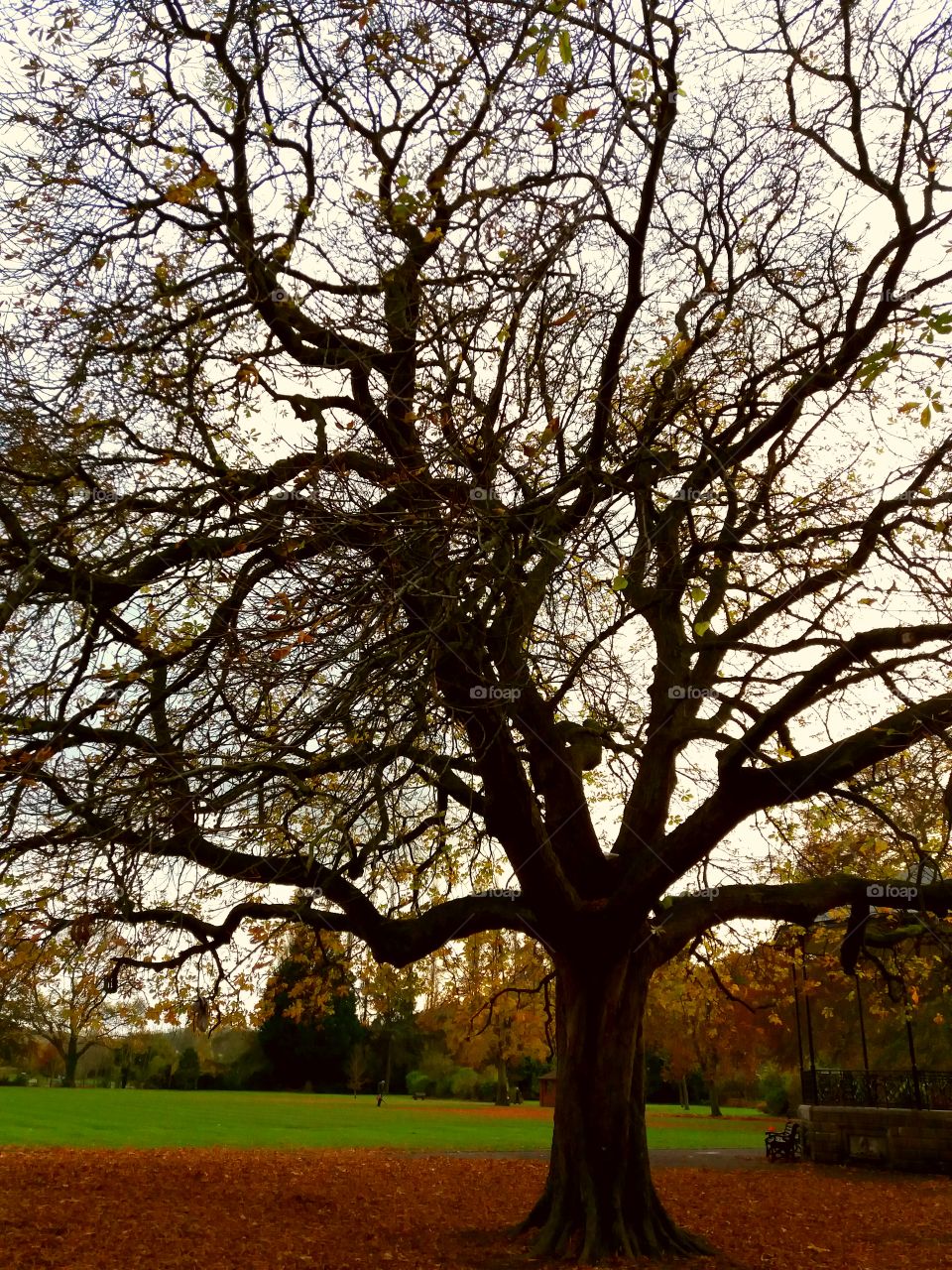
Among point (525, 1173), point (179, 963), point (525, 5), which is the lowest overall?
point (525, 1173)

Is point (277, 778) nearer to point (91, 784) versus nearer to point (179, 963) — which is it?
point (91, 784)

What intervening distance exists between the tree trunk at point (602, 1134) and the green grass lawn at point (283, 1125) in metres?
12.6

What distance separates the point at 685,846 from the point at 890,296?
5227 mm

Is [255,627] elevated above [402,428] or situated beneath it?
situated beneath

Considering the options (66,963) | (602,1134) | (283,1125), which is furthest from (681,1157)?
(66,963)

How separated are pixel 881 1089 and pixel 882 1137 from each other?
2548 millimetres

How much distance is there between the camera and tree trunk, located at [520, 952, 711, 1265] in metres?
9.87

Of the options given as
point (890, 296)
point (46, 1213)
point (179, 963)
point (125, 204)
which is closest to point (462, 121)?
point (125, 204)

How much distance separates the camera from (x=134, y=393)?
748 cm

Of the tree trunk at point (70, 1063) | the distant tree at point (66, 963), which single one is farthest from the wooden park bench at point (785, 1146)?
the tree trunk at point (70, 1063)

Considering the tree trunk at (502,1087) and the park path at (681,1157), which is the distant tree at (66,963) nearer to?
the park path at (681,1157)

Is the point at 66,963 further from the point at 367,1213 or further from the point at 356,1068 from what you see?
the point at 356,1068

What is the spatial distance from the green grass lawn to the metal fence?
3.66 metres

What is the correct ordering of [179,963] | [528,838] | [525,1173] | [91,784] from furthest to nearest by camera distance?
[525,1173] → [179,963] → [528,838] → [91,784]
